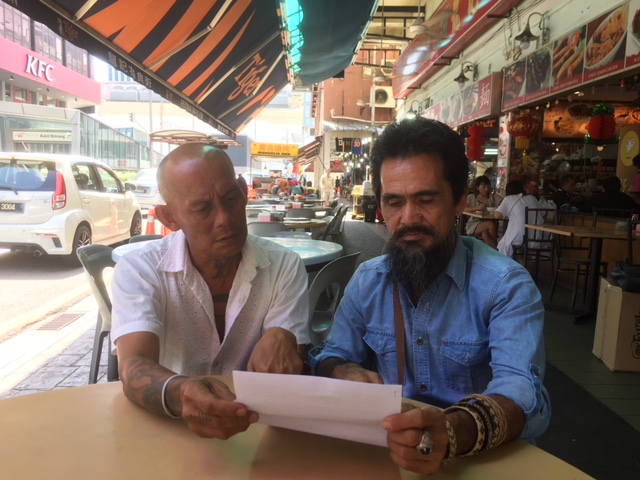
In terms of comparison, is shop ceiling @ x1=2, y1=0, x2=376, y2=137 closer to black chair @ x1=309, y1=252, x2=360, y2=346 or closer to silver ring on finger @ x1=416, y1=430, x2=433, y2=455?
black chair @ x1=309, y1=252, x2=360, y2=346

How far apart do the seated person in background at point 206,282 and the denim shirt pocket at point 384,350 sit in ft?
0.83

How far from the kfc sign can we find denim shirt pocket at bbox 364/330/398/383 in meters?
23.0

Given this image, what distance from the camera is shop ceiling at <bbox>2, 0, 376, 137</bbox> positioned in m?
3.93

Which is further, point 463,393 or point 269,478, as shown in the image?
point 463,393

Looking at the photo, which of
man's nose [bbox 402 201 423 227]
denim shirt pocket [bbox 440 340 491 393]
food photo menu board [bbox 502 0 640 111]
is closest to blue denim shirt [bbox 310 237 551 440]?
denim shirt pocket [bbox 440 340 491 393]

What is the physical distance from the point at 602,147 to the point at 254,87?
315 inches

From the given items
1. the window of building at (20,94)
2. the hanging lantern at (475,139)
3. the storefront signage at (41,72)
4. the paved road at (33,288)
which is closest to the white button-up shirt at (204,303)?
the paved road at (33,288)

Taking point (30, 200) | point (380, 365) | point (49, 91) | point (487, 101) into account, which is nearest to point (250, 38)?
point (30, 200)

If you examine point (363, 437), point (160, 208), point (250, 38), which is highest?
point (250, 38)

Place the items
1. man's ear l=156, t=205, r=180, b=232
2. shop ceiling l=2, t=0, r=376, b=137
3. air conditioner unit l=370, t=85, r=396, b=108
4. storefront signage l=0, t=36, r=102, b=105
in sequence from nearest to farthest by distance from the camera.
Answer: man's ear l=156, t=205, r=180, b=232
shop ceiling l=2, t=0, r=376, b=137
storefront signage l=0, t=36, r=102, b=105
air conditioner unit l=370, t=85, r=396, b=108

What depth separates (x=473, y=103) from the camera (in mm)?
9609

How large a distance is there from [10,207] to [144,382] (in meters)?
6.90

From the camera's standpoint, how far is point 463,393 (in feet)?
4.70

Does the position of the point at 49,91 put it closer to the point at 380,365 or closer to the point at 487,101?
the point at 487,101
